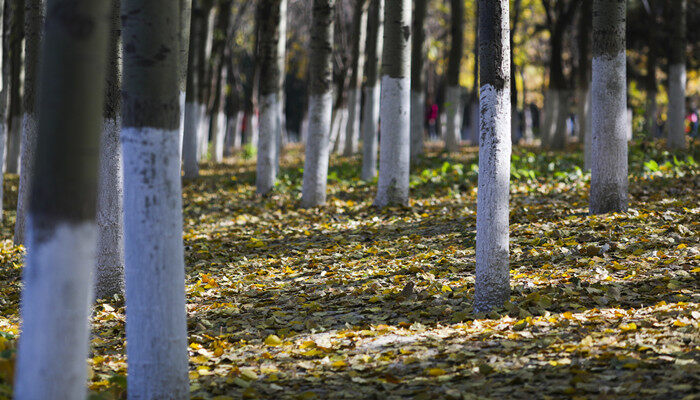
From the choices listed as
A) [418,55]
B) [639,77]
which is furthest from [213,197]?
[639,77]

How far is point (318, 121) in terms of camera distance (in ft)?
35.4

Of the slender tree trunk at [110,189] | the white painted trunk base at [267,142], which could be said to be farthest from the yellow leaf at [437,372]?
the white painted trunk base at [267,142]

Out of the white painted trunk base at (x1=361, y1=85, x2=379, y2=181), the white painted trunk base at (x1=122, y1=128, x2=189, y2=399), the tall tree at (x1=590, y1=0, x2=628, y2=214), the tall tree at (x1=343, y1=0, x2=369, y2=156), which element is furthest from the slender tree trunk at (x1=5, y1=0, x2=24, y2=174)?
the white painted trunk base at (x1=122, y1=128, x2=189, y2=399)

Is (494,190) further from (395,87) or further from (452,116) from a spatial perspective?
(452,116)

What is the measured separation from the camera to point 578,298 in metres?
5.20

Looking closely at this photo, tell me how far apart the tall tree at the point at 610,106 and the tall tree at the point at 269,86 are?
19.6 feet

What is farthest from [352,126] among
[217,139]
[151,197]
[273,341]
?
[151,197]

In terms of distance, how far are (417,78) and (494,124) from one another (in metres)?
11.4

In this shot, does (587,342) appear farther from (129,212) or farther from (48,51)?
(48,51)

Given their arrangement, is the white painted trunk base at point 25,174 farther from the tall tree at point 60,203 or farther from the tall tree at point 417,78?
the tall tree at point 417,78

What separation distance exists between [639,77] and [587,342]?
23634 mm

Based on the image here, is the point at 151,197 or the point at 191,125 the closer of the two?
the point at 151,197

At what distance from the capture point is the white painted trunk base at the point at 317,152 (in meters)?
10.8

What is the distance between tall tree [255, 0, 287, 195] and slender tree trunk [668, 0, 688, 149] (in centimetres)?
931
